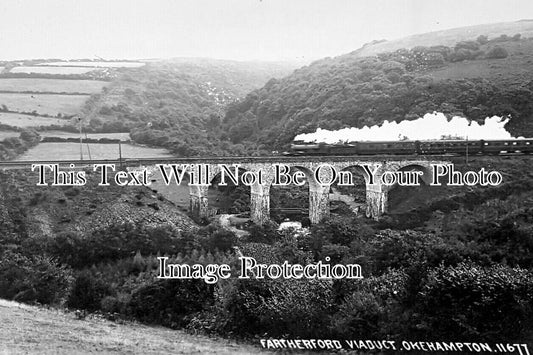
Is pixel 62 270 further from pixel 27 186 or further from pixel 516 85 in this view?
pixel 516 85

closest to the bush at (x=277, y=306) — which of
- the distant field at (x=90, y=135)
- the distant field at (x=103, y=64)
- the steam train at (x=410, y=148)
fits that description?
the steam train at (x=410, y=148)

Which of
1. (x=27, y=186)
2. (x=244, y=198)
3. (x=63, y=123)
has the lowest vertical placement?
(x=244, y=198)

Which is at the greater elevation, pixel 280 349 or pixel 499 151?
pixel 499 151

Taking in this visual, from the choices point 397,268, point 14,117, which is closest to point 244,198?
point 14,117

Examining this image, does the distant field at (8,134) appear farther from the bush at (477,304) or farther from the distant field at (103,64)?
the bush at (477,304)

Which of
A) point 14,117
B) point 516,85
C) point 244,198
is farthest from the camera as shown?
point 516,85

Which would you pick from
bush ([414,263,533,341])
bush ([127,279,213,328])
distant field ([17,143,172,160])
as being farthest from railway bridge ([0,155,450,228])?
bush ([414,263,533,341])
